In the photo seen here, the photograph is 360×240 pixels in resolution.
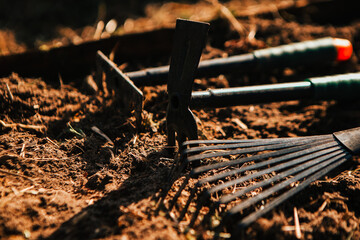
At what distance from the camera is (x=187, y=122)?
1924mm

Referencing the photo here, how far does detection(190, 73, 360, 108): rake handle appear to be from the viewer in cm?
212

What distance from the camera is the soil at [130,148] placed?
162 cm

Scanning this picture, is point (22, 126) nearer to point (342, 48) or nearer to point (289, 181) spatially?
point (289, 181)

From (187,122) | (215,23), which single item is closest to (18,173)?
(187,122)

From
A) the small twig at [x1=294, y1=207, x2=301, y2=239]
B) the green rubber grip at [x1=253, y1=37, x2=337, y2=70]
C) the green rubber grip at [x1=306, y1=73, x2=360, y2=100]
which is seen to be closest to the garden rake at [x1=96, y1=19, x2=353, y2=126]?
the green rubber grip at [x1=253, y1=37, x2=337, y2=70]

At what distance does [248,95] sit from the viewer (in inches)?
87.8

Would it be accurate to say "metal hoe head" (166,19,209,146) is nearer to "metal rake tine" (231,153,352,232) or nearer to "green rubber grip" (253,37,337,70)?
"metal rake tine" (231,153,352,232)

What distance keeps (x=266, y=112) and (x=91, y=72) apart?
1.80m

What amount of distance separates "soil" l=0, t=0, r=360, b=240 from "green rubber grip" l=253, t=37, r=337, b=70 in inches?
13.5

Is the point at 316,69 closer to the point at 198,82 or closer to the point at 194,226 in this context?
the point at 198,82

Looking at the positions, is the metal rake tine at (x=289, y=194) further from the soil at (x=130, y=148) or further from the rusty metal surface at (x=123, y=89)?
the rusty metal surface at (x=123, y=89)

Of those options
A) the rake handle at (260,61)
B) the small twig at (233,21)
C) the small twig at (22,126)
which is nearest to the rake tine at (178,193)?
the rake handle at (260,61)

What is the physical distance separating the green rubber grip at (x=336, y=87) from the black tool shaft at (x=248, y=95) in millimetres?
81

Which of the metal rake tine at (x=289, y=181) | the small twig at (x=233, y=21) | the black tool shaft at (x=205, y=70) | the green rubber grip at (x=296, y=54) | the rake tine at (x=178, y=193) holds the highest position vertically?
the small twig at (x=233, y=21)
